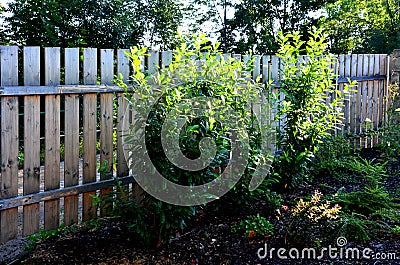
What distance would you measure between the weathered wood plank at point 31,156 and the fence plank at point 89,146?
1.34 ft

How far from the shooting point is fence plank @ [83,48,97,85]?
3.61 meters

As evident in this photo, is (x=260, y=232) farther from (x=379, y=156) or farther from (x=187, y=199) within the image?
(x=379, y=156)

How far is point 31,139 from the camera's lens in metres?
3.40

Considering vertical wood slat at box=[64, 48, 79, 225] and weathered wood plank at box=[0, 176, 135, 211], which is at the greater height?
vertical wood slat at box=[64, 48, 79, 225]

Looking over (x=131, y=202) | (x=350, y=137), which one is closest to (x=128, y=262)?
(x=131, y=202)

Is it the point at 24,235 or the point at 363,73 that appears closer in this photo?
the point at 24,235

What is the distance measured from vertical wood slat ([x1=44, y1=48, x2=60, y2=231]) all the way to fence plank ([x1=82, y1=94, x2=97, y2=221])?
24 cm

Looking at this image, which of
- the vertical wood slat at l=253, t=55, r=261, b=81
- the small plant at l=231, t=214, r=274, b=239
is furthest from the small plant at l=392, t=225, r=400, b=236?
the vertical wood slat at l=253, t=55, r=261, b=81

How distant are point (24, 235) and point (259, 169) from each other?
2069 mm

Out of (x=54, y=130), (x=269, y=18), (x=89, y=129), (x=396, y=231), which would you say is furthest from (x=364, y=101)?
(x=269, y=18)

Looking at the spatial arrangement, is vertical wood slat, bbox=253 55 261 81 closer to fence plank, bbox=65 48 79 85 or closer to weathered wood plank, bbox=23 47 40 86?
fence plank, bbox=65 48 79 85

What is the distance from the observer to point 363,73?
6609 mm

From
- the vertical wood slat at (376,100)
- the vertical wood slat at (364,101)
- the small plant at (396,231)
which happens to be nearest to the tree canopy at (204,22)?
the vertical wood slat at (376,100)

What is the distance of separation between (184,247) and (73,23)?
20.4ft
